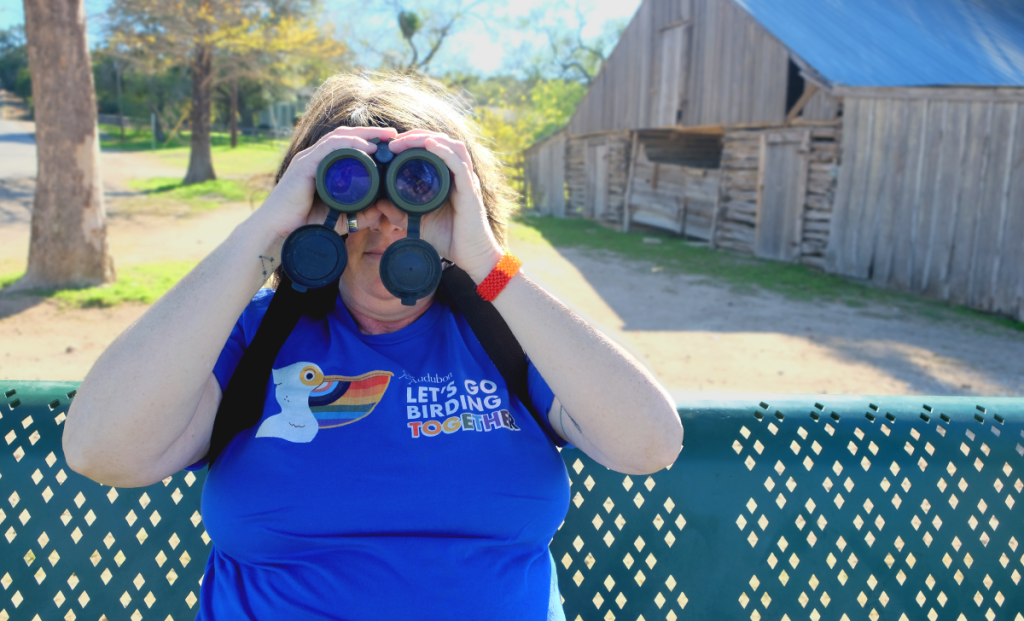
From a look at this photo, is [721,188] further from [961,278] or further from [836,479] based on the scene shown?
[836,479]

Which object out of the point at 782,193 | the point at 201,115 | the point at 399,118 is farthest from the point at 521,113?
the point at 399,118

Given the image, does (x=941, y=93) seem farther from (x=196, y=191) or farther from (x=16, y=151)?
(x=16, y=151)

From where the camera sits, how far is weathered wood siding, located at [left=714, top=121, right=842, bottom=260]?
1185 cm

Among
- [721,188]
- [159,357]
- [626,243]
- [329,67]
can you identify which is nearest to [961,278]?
[721,188]

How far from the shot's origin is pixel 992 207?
357 inches

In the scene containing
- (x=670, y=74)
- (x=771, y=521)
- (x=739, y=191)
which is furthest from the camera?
(x=670, y=74)

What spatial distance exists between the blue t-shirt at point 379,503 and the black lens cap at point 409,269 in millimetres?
248

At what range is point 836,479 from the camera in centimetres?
186

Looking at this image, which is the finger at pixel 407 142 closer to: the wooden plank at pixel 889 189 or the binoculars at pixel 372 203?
the binoculars at pixel 372 203

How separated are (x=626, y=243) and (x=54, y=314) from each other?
1157cm

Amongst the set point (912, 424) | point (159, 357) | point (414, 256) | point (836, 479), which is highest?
A: point (414, 256)

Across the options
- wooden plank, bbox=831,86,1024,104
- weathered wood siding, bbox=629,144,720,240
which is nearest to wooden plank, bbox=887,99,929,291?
wooden plank, bbox=831,86,1024,104

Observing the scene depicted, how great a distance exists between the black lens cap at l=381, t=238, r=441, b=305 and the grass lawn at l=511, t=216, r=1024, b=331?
9223mm

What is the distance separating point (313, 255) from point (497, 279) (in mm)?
391
